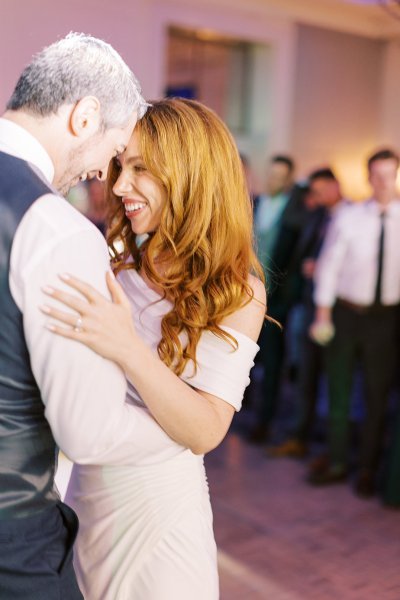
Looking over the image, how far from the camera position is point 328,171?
4785mm

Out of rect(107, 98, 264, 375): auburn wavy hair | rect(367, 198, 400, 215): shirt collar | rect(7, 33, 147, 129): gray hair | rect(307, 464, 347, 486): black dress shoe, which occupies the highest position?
rect(7, 33, 147, 129): gray hair

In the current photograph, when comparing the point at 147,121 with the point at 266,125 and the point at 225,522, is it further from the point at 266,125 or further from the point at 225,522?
the point at 266,125

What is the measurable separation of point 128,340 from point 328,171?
151 inches

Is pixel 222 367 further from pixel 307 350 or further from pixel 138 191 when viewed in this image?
pixel 307 350

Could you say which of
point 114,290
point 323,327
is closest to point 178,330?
point 114,290

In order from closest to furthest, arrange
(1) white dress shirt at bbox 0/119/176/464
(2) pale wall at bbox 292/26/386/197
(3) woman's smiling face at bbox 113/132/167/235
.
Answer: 1. (1) white dress shirt at bbox 0/119/176/464
2. (3) woman's smiling face at bbox 113/132/167/235
3. (2) pale wall at bbox 292/26/386/197

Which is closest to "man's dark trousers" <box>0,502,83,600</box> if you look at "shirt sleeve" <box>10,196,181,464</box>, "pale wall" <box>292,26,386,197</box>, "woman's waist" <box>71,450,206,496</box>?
"shirt sleeve" <box>10,196,181,464</box>

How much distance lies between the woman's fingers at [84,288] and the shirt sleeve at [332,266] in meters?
3.04

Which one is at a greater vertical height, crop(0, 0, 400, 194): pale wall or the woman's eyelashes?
the woman's eyelashes

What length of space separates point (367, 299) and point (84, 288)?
10.1ft

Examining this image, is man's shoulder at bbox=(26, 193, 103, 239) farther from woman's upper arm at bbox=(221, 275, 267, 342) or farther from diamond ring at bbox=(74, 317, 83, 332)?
woman's upper arm at bbox=(221, 275, 267, 342)

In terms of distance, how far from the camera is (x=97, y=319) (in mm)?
1090

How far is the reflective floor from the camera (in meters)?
2.99

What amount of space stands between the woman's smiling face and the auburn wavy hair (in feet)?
0.09
